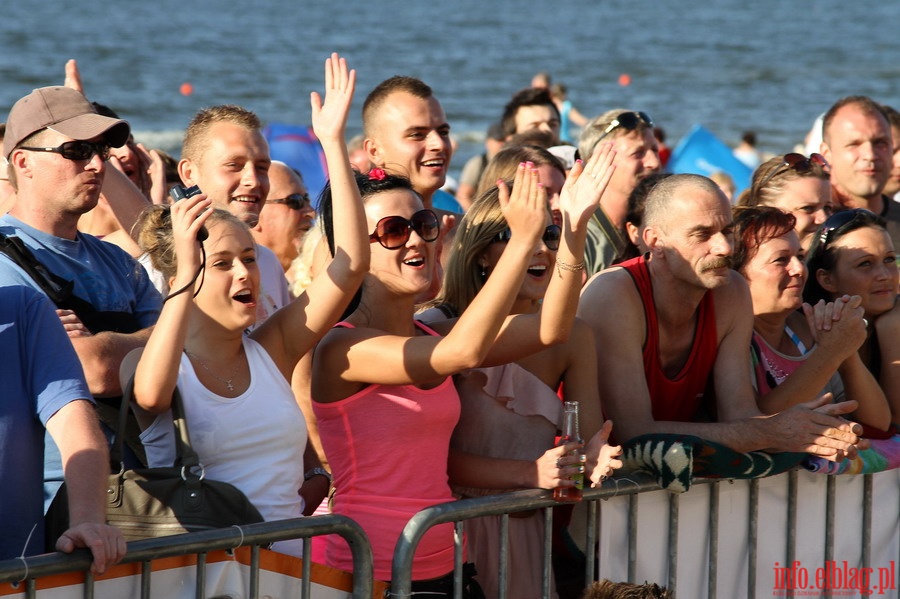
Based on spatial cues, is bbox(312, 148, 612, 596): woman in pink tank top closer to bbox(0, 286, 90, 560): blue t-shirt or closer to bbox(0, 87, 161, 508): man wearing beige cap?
bbox(0, 87, 161, 508): man wearing beige cap

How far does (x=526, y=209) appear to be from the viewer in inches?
139

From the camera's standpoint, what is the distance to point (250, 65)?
41.2m

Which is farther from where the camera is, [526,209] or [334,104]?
[334,104]

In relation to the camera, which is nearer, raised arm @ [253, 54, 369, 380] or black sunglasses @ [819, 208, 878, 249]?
raised arm @ [253, 54, 369, 380]

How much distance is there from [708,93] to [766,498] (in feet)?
113

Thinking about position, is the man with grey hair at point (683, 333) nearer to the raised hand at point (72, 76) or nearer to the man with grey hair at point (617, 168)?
the man with grey hair at point (617, 168)

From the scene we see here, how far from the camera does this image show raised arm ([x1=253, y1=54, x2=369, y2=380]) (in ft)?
11.6

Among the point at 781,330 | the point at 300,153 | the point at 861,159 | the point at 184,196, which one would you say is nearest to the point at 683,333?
the point at 781,330

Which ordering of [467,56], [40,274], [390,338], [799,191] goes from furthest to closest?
[467,56] < [799,191] < [390,338] < [40,274]

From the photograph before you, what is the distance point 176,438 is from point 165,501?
195 mm

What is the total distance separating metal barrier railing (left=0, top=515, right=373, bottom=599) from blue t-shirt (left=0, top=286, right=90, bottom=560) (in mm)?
301

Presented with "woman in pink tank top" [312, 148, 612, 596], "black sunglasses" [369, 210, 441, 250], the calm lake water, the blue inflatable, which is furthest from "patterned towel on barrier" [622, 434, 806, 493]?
the calm lake water

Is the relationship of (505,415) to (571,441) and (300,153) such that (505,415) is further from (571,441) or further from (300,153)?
Answer: (300,153)

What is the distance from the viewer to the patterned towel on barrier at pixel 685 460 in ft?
12.3
